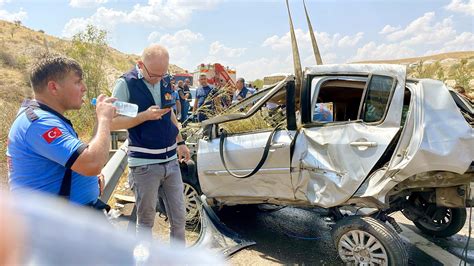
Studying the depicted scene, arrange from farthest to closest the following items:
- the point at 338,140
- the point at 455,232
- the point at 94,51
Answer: the point at 94,51 < the point at 455,232 < the point at 338,140

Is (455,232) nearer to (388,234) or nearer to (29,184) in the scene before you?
(388,234)

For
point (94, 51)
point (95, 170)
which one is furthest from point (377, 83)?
point (94, 51)

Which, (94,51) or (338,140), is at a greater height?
(94,51)

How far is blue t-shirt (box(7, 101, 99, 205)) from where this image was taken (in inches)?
63.9

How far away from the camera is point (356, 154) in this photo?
329cm

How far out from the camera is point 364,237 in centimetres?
325

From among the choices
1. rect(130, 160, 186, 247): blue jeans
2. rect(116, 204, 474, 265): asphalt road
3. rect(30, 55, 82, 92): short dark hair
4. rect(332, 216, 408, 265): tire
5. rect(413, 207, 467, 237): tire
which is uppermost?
rect(30, 55, 82, 92): short dark hair

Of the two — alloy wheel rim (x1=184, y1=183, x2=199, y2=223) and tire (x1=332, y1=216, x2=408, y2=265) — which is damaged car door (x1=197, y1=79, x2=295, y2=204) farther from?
tire (x1=332, y1=216, x2=408, y2=265)

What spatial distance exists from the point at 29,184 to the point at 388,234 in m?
2.79

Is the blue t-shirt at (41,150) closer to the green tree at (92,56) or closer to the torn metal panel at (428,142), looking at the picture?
the torn metal panel at (428,142)

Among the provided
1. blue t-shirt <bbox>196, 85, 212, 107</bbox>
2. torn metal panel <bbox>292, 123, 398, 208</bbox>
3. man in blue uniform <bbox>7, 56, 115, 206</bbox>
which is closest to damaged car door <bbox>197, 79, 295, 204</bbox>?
torn metal panel <bbox>292, 123, 398, 208</bbox>

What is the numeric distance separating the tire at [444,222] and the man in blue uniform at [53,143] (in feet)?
13.5

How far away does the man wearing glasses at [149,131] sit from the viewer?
283 cm

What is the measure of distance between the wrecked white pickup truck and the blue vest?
42.1 inches
